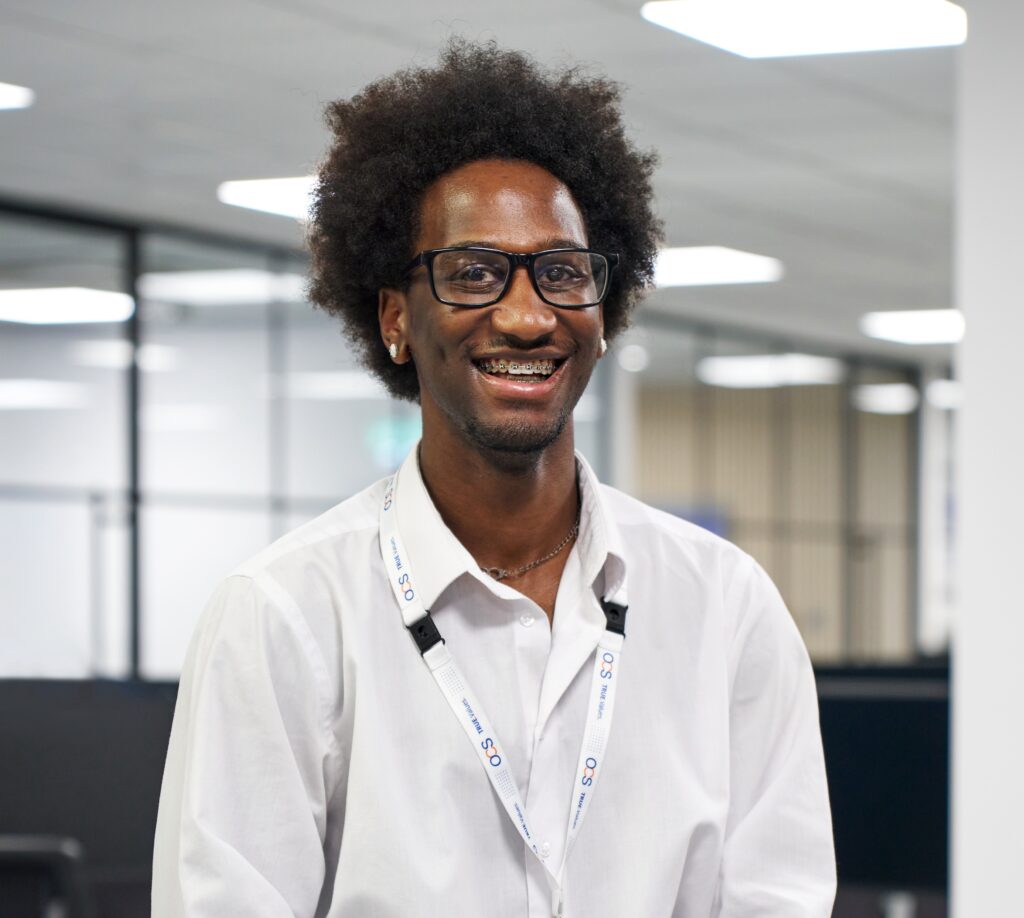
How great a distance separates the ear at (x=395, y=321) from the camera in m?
1.60

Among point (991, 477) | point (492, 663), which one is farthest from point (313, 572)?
point (991, 477)

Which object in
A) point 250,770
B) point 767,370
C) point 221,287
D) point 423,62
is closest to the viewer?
point 250,770

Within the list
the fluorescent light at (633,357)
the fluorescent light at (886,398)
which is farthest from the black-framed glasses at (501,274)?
the fluorescent light at (886,398)

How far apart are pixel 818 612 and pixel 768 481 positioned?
3.61 ft

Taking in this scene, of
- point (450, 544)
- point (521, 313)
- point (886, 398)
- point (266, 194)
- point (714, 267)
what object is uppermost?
point (266, 194)

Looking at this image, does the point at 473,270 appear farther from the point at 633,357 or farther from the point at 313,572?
the point at 633,357

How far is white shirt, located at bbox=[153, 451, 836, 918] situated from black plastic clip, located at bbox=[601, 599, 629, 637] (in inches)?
0.7

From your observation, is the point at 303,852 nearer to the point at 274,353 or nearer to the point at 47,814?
the point at 47,814

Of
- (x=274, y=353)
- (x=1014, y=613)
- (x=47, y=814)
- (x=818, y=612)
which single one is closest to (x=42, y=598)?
(x=274, y=353)

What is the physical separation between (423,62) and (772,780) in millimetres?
1971

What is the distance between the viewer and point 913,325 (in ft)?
36.3

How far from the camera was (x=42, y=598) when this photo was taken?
7.08 meters

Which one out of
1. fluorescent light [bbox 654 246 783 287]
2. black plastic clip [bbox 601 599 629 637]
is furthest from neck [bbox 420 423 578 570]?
fluorescent light [bbox 654 246 783 287]

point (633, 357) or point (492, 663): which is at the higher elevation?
point (633, 357)
